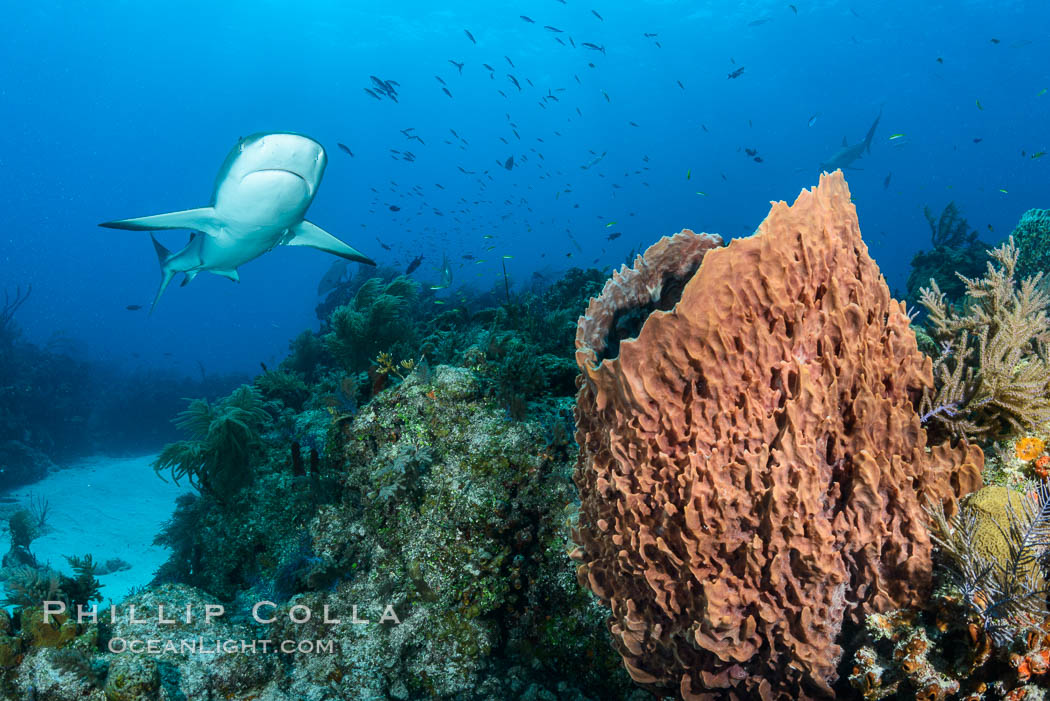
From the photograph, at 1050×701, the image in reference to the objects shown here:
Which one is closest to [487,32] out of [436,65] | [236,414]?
[436,65]

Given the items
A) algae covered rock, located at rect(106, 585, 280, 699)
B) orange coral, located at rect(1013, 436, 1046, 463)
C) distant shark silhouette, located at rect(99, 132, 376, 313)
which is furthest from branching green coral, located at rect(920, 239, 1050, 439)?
distant shark silhouette, located at rect(99, 132, 376, 313)

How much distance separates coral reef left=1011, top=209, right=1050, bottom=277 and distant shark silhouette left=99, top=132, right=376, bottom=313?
50.3 ft

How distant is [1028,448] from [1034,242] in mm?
14314

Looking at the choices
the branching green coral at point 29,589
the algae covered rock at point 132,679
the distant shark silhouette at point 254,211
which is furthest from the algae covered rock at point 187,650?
the distant shark silhouette at point 254,211

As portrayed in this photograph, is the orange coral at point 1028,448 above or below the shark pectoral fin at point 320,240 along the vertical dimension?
below

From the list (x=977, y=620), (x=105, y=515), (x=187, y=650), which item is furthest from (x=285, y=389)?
(x=977, y=620)

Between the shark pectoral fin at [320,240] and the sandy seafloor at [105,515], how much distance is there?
768 cm

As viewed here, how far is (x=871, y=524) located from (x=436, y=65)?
113m

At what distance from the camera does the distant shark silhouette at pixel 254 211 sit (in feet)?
17.2

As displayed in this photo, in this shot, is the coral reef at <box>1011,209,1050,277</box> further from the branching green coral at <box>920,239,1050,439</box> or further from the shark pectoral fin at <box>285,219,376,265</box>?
the shark pectoral fin at <box>285,219,376,265</box>

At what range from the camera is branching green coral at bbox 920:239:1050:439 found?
2.18m

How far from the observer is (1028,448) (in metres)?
2.17

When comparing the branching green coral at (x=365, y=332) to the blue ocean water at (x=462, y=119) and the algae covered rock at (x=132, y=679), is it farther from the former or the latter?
the blue ocean water at (x=462, y=119)

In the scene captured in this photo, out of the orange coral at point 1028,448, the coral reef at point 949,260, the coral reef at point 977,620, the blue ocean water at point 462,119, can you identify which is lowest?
the coral reef at point 977,620
